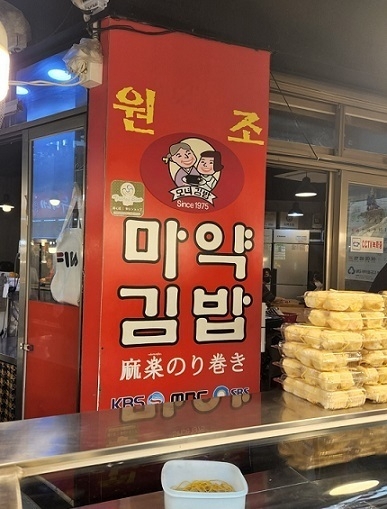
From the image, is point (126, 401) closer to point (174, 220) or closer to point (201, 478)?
point (174, 220)

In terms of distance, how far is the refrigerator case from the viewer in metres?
8.38

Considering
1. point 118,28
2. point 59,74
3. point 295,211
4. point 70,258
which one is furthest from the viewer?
point 295,211

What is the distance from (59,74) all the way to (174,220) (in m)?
1.36

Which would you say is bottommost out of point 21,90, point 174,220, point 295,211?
point 174,220

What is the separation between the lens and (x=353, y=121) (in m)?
4.14

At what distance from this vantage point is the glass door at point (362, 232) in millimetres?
4051

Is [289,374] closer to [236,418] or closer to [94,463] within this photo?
[236,418]

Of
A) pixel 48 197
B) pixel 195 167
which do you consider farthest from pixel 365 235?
pixel 48 197

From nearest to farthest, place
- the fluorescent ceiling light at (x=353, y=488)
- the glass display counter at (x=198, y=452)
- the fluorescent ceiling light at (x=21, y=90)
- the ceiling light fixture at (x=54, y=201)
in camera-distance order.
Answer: the glass display counter at (x=198, y=452)
the fluorescent ceiling light at (x=353, y=488)
the ceiling light fixture at (x=54, y=201)
the fluorescent ceiling light at (x=21, y=90)

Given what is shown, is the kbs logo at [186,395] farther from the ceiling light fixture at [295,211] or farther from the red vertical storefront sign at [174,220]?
the ceiling light fixture at [295,211]

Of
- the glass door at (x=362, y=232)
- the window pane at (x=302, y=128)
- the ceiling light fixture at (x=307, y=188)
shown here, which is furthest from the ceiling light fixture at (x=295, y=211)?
the window pane at (x=302, y=128)

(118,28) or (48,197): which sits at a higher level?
(118,28)

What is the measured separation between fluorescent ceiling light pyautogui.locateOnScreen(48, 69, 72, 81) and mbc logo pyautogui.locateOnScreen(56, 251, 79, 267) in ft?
3.72

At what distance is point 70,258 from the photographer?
10.5 feet
